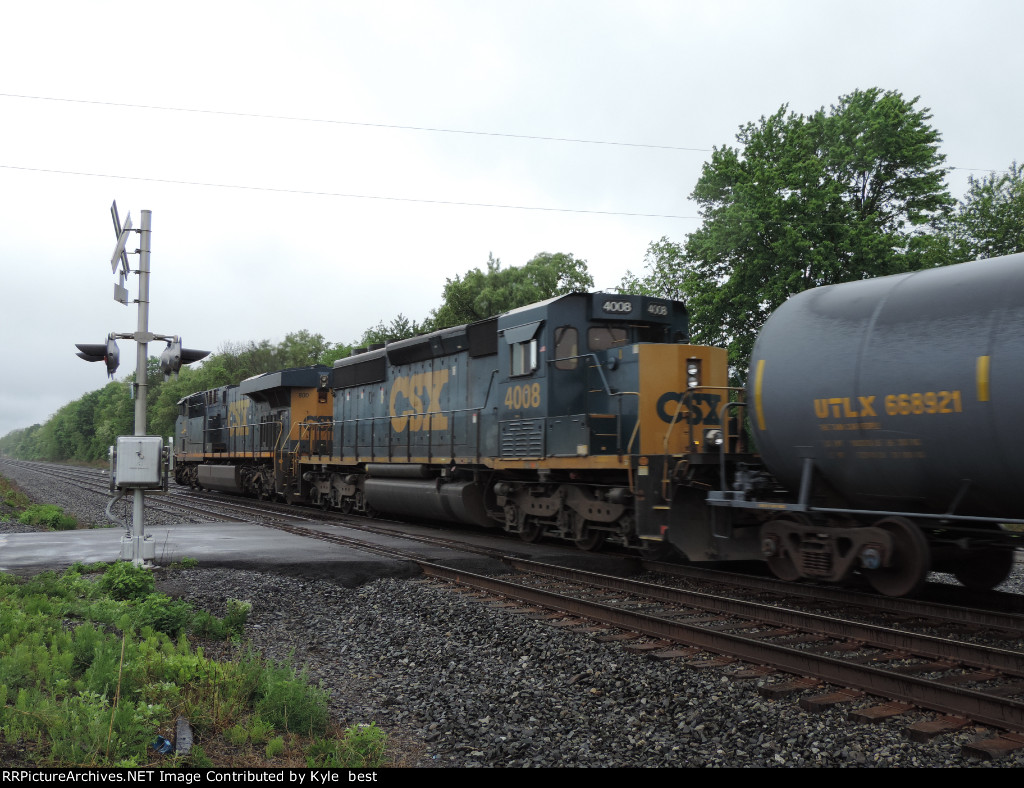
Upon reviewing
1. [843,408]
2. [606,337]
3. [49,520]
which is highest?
[606,337]

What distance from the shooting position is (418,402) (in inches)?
672

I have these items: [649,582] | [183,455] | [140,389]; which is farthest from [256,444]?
[649,582]

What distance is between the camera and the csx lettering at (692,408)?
11000 mm

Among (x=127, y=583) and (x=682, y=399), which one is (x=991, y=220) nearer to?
(x=682, y=399)

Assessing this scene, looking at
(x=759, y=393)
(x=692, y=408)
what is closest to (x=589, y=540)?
(x=692, y=408)

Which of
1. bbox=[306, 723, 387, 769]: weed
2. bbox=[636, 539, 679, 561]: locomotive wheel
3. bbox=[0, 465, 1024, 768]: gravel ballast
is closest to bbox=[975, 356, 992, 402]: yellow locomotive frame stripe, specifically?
bbox=[0, 465, 1024, 768]: gravel ballast

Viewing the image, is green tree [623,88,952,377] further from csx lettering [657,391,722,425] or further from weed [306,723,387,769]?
weed [306,723,387,769]

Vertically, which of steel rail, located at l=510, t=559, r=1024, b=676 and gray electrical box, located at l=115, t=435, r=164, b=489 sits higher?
gray electrical box, located at l=115, t=435, r=164, b=489

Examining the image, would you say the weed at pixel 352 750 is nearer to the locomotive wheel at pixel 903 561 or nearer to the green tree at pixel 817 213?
the locomotive wheel at pixel 903 561

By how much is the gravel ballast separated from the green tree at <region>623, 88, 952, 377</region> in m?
20.6

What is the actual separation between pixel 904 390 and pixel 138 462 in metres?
8.89

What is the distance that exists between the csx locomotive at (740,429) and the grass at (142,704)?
540 centimetres

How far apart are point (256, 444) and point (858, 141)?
2229cm

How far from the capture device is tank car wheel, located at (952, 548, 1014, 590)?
841 centimetres
